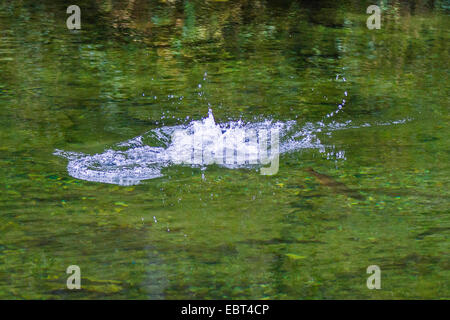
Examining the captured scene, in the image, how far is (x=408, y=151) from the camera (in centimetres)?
508

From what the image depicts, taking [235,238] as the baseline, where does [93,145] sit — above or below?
above

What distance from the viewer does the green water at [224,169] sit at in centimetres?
342

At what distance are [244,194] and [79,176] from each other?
112 cm

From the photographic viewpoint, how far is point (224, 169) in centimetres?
479

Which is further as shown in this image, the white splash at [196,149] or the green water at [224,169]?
the white splash at [196,149]

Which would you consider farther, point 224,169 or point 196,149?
point 196,149

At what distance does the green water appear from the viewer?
3424 millimetres

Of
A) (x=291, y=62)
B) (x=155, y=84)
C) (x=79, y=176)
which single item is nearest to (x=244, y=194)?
(x=79, y=176)

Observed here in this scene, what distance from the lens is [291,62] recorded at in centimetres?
729

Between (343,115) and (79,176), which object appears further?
(343,115)
